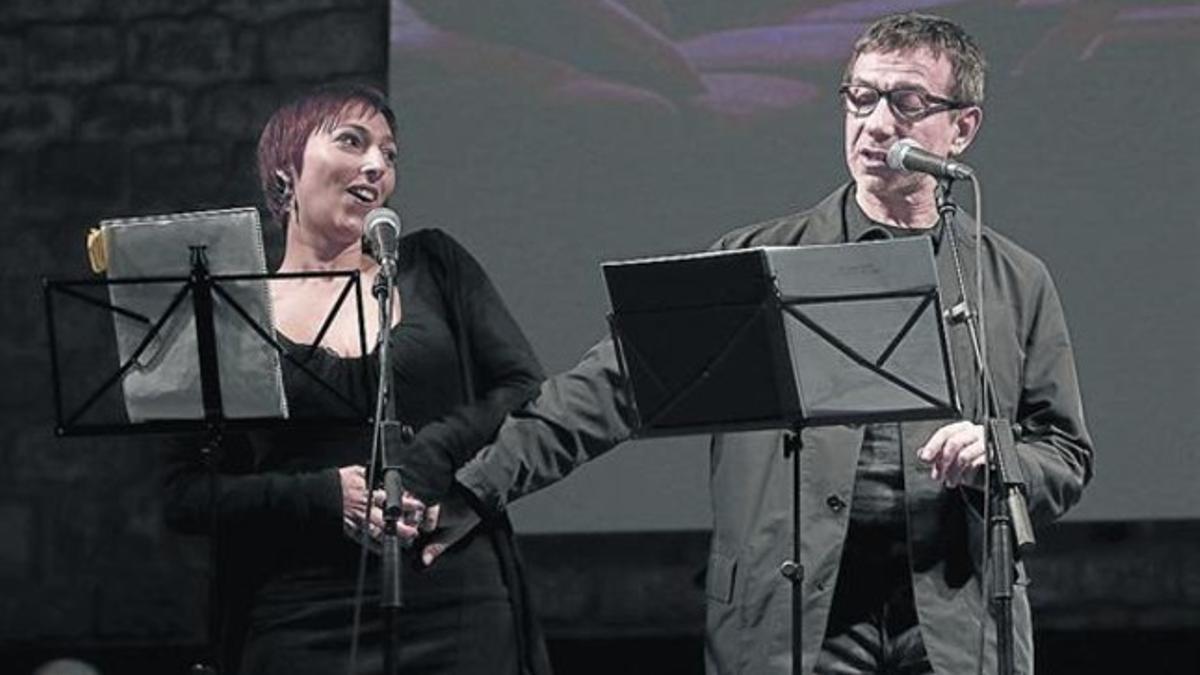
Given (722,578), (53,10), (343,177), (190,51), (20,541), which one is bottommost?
(20,541)

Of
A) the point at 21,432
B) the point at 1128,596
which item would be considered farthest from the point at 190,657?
the point at 1128,596

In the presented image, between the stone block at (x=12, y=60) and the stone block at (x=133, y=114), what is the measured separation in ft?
0.91

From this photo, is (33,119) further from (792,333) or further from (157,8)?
(792,333)

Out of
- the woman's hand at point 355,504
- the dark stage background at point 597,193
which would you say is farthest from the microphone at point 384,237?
the dark stage background at point 597,193

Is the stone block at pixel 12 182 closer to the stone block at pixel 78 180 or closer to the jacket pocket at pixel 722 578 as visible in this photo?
the stone block at pixel 78 180

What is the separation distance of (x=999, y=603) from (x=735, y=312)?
631 mm

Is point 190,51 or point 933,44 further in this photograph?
point 190,51

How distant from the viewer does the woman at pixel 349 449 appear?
15.1 ft

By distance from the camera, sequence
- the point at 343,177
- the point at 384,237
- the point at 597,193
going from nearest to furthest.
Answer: the point at 384,237, the point at 343,177, the point at 597,193

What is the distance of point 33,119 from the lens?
8891mm

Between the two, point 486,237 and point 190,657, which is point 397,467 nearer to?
point 486,237

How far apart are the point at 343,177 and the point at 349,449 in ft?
1.69

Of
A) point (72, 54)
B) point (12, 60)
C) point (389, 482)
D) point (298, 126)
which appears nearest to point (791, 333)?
point (389, 482)

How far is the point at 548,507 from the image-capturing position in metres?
7.88
